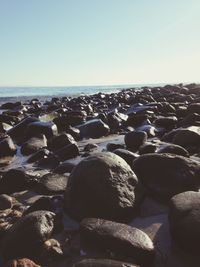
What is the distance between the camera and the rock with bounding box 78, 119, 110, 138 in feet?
24.2

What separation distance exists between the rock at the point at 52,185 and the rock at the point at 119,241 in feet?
3.82

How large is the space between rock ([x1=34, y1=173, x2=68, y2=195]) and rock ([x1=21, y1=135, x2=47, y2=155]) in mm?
2324

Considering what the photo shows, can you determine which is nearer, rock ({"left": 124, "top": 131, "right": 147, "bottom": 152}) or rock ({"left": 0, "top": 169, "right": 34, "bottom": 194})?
rock ({"left": 0, "top": 169, "right": 34, "bottom": 194})

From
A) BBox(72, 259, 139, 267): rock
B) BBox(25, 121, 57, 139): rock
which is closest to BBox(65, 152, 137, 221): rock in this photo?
BBox(72, 259, 139, 267): rock

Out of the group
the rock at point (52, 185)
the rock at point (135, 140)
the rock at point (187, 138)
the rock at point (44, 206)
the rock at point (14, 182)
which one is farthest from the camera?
the rock at point (135, 140)

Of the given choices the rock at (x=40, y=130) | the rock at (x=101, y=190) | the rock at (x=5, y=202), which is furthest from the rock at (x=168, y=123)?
the rock at (x=5, y=202)

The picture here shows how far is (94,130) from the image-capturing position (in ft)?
24.4

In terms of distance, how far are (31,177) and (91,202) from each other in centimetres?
131

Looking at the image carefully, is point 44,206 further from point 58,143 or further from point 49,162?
point 58,143

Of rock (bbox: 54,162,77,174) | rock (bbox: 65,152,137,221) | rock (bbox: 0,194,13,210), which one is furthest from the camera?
rock (bbox: 54,162,77,174)

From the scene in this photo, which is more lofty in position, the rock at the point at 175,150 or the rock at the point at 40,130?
the rock at the point at 175,150

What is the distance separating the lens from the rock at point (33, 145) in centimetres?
602

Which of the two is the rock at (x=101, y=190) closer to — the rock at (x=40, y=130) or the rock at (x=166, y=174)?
the rock at (x=166, y=174)

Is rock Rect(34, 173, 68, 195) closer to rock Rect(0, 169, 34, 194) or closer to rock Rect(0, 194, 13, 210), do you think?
rock Rect(0, 169, 34, 194)
